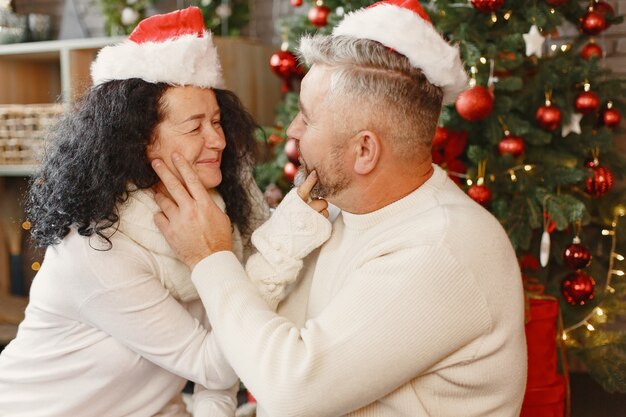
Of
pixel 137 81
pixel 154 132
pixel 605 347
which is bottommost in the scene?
pixel 605 347

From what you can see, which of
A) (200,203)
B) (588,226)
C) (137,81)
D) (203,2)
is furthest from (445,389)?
(203,2)

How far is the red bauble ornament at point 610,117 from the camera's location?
2670mm

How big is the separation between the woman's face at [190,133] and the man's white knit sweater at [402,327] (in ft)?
1.01

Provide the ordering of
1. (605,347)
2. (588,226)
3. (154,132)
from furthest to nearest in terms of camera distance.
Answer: (588,226) < (605,347) < (154,132)

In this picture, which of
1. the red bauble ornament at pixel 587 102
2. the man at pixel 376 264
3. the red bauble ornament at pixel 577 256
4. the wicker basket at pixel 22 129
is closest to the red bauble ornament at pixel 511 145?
the red bauble ornament at pixel 587 102

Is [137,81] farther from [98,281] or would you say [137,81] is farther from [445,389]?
[445,389]

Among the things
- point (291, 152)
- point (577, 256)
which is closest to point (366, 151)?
point (291, 152)

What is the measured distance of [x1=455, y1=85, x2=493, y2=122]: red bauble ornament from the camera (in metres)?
2.46

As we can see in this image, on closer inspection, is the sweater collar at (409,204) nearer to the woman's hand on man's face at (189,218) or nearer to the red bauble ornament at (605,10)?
the woman's hand on man's face at (189,218)

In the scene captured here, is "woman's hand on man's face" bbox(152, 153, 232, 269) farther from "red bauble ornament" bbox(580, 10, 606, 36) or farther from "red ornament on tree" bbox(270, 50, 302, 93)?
"red bauble ornament" bbox(580, 10, 606, 36)

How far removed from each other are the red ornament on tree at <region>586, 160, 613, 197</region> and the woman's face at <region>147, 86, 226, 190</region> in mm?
1519

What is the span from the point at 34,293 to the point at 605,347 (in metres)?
2.08

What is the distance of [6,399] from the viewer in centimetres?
172

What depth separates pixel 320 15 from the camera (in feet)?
9.10
